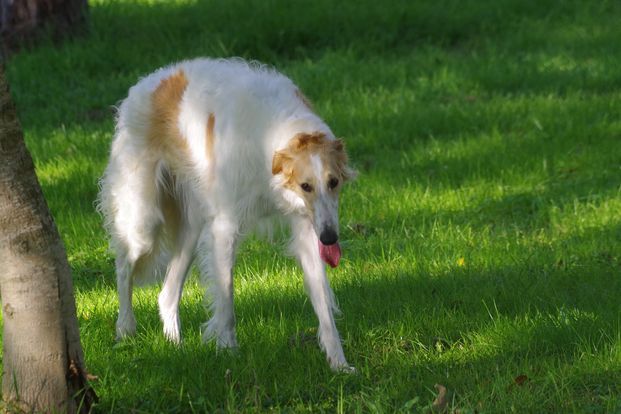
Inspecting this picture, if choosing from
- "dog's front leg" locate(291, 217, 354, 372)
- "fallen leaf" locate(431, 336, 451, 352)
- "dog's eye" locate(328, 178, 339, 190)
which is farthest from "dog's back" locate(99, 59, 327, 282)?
"fallen leaf" locate(431, 336, 451, 352)

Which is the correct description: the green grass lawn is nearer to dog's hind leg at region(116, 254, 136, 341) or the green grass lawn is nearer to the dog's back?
dog's hind leg at region(116, 254, 136, 341)

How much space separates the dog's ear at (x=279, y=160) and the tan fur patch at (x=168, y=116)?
0.72 metres

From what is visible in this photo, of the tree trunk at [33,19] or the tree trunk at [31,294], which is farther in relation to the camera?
the tree trunk at [33,19]

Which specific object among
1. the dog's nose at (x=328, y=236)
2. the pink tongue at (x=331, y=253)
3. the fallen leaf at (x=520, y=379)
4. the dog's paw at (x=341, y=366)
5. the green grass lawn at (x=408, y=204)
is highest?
the dog's nose at (x=328, y=236)

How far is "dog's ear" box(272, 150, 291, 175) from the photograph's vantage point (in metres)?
5.17

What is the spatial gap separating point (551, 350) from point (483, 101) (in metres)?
5.66

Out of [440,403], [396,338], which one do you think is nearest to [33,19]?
[396,338]

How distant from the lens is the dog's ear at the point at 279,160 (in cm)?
517

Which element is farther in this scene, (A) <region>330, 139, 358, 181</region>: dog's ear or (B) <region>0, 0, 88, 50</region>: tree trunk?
(B) <region>0, 0, 88, 50</region>: tree trunk

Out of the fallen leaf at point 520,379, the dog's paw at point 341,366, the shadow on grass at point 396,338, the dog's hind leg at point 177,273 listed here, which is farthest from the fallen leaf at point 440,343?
the dog's hind leg at point 177,273

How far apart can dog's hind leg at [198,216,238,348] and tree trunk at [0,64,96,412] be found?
1.12m

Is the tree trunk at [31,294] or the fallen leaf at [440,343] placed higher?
the tree trunk at [31,294]

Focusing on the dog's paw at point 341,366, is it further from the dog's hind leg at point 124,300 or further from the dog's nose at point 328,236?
the dog's hind leg at point 124,300

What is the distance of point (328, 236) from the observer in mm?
5031
